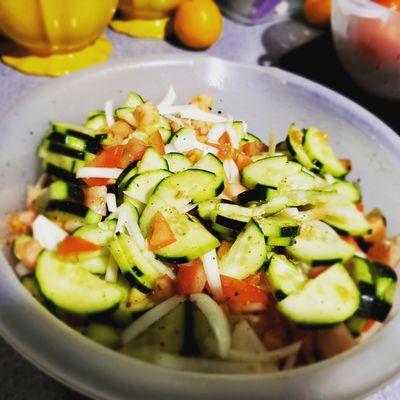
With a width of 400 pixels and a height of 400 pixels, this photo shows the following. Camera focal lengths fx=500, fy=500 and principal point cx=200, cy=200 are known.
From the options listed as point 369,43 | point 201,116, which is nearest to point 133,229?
point 201,116

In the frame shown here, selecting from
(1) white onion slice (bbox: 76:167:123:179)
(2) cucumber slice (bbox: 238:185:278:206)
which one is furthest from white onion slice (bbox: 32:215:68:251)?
(2) cucumber slice (bbox: 238:185:278:206)

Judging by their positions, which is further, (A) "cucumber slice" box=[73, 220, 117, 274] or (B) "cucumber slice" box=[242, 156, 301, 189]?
(B) "cucumber slice" box=[242, 156, 301, 189]

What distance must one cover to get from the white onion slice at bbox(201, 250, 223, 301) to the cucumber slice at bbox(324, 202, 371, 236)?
9.7 inches

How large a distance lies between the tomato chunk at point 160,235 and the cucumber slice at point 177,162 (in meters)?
0.15

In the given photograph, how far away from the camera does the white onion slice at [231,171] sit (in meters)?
0.99

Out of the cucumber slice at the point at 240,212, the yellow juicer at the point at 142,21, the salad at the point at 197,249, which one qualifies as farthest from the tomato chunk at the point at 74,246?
the yellow juicer at the point at 142,21

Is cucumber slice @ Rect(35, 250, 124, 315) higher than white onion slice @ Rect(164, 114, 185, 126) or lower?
lower

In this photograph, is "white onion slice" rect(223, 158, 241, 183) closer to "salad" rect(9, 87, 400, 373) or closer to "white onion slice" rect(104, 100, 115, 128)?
"salad" rect(9, 87, 400, 373)

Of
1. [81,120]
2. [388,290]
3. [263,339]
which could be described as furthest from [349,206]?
[81,120]

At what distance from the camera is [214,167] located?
921mm

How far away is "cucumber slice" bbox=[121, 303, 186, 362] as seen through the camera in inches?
27.7

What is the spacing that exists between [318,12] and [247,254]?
56.3 inches

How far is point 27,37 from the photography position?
4.72 feet

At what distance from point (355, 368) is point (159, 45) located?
1365mm
